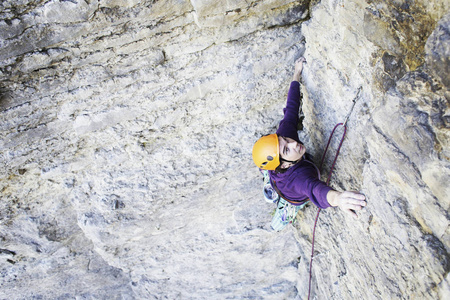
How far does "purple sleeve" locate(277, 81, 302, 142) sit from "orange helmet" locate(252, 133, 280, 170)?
0.80ft

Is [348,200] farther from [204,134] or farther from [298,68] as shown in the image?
[204,134]

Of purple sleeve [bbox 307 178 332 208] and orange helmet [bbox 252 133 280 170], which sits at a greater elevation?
orange helmet [bbox 252 133 280 170]

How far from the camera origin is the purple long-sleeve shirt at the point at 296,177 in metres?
2.26

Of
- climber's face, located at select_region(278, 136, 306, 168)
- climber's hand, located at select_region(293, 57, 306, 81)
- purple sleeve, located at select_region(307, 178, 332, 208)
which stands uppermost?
climber's hand, located at select_region(293, 57, 306, 81)

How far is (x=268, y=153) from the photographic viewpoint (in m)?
2.46

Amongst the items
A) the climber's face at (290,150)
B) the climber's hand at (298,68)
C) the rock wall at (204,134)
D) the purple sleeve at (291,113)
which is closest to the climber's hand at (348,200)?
the rock wall at (204,134)

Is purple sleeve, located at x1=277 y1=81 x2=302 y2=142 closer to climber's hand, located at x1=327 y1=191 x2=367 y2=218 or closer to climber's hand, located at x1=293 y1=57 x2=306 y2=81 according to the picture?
climber's hand, located at x1=293 y1=57 x2=306 y2=81

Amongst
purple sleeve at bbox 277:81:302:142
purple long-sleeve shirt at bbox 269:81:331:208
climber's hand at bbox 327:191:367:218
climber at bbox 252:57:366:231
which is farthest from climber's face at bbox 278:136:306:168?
climber's hand at bbox 327:191:367:218

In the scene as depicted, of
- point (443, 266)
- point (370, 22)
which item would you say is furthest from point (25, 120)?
point (443, 266)

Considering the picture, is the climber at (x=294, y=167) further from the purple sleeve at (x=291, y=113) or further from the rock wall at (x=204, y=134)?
the rock wall at (x=204, y=134)

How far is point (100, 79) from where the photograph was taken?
2.47 metres

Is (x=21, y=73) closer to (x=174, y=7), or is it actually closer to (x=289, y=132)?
(x=174, y=7)

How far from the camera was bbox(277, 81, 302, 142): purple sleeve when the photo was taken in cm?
271

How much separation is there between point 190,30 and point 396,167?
1.68m
